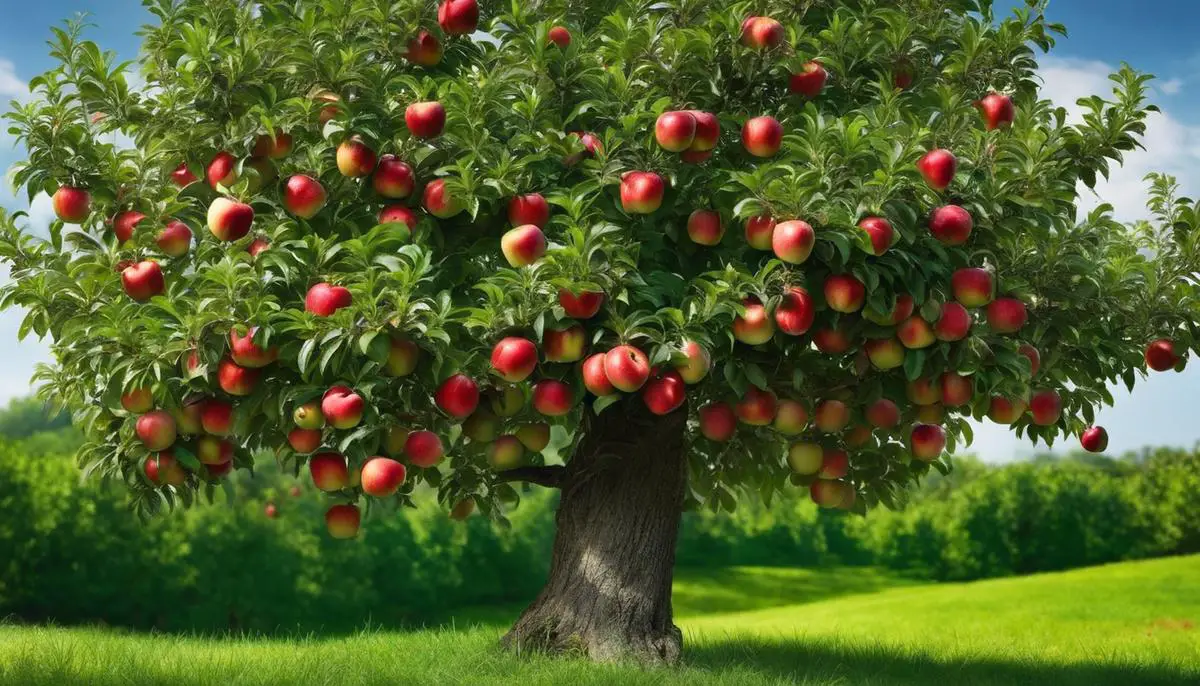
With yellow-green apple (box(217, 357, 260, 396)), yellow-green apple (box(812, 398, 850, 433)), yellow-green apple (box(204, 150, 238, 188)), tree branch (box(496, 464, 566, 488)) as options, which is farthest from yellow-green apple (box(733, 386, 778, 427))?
yellow-green apple (box(204, 150, 238, 188))

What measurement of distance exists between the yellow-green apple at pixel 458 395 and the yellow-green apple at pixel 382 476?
412 millimetres

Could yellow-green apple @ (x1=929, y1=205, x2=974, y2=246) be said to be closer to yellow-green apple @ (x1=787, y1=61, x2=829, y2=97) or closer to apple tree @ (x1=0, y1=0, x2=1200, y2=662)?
apple tree @ (x1=0, y1=0, x2=1200, y2=662)

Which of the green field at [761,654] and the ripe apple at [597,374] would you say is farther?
the green field at [761,654]

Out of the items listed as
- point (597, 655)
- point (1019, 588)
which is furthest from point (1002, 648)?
point (1019, 588)

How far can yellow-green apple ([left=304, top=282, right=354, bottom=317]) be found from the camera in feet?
19.7

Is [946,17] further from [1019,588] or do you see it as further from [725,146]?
[1019,588]

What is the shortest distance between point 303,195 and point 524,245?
4.42ft

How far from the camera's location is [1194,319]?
8.18 meters

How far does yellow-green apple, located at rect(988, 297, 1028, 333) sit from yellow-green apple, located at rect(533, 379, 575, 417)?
8.61ft

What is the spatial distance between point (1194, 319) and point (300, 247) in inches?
244

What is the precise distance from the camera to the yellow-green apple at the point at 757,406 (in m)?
6.98

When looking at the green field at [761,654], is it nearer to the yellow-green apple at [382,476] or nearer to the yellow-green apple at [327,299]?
the yellow-green apple at [382,476]

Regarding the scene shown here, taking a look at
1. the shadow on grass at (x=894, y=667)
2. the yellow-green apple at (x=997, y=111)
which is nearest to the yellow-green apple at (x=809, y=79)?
the yellow-green apple at (x=997, y=111)

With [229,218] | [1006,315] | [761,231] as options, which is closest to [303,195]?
[229,218]
